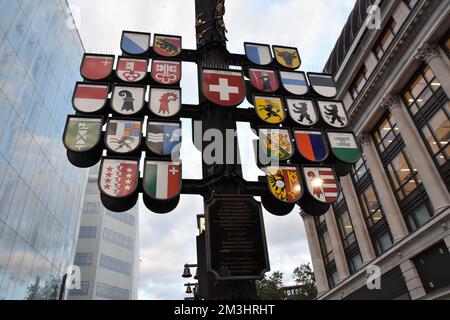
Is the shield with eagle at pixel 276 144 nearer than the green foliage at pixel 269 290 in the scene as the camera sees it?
Yes

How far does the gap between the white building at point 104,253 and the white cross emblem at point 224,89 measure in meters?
66.8

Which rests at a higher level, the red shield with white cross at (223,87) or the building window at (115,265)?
the building window at (115,265)

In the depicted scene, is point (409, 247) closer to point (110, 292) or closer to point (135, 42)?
point (135, 42)

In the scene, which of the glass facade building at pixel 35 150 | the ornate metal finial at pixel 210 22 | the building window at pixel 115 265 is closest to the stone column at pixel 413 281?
the ornate metal finial at pixel 210 22

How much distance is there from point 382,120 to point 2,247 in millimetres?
31012

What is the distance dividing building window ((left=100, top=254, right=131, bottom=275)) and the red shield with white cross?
6937 cm

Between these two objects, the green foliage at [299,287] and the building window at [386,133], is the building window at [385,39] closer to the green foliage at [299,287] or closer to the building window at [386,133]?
the building window at [386,133]

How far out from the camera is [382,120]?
2820 cm

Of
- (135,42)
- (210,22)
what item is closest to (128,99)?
(135,42)

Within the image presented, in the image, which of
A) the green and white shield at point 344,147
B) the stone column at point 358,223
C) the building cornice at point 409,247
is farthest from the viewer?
the stone column at point 358,223

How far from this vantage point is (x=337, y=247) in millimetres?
31812

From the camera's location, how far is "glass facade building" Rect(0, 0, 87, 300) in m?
25.6

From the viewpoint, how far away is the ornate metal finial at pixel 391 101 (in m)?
25.2

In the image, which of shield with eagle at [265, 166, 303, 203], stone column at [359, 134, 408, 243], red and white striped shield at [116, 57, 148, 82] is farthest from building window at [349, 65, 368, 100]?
shield with eagle at [265, 166, 303, 203]
